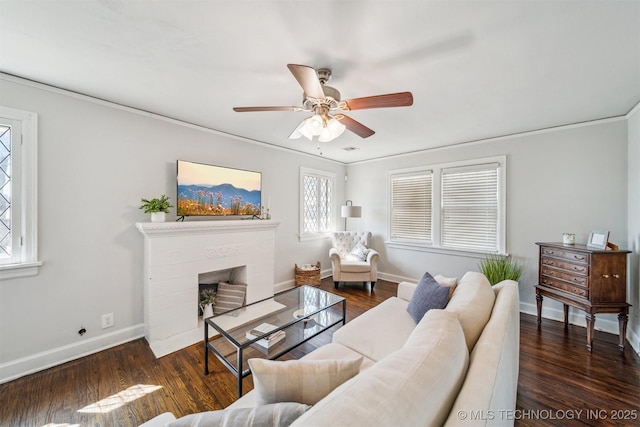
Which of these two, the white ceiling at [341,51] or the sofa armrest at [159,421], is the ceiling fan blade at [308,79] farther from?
the sofa armrest at [159,421]

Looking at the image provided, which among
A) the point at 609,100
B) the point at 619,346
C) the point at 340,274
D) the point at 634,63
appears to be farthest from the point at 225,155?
the point at 619,346

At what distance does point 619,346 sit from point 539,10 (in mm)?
3075

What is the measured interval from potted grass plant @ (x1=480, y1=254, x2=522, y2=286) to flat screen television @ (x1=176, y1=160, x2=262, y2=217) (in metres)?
3.25

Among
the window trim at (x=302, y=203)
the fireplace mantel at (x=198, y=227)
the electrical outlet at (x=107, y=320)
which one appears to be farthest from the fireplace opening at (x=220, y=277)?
the window trim at (x=302, y=203)

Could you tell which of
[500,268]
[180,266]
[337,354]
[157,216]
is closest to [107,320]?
[180,266]

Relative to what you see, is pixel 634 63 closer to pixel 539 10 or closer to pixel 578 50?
pixel 578 50

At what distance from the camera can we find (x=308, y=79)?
139cm

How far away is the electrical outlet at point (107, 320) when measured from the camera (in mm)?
2352

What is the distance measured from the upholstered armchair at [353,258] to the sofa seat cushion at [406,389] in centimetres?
302

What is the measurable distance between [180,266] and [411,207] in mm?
3643

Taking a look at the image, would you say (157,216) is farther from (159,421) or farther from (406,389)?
(406,389)

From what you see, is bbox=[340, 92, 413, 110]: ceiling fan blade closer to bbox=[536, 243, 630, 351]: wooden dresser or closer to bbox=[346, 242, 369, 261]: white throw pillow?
bbox=[536, 243, 630, 351]: wooden dresser

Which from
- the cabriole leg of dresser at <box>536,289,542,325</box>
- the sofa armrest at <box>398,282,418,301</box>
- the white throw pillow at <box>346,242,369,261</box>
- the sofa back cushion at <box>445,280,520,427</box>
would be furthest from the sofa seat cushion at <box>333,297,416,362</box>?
the white throw pillow at <box>346,242,369,261</box>

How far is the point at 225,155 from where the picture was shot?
328cm
